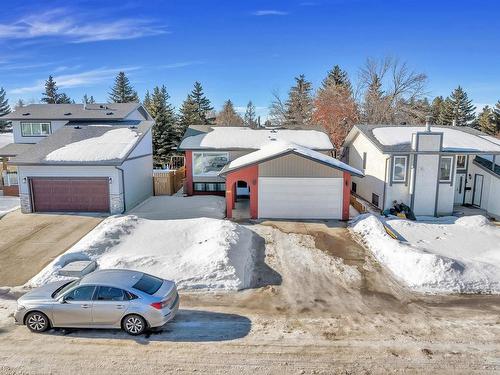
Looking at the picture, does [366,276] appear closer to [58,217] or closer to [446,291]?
[446,291]

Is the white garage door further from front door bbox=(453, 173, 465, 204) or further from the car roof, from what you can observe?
the car roof

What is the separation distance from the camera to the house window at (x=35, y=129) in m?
29.2

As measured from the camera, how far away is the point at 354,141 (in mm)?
27844

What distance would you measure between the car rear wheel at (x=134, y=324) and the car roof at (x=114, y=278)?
774mm

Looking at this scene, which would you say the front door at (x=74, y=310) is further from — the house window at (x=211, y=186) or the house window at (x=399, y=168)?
the house window at (x=399, y=168)

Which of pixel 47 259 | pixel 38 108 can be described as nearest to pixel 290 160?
pixel 47 259

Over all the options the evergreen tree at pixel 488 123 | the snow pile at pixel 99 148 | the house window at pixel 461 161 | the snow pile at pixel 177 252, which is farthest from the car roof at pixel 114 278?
the evergreen tree at pixel 488 123

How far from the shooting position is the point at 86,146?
22766 mm

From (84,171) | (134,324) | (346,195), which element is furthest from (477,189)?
(84,171)

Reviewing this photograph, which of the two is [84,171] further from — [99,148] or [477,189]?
[477,189]

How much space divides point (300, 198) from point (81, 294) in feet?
43.9

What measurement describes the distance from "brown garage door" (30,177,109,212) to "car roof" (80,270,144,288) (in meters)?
12.0

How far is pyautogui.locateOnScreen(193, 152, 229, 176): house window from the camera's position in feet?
86.9

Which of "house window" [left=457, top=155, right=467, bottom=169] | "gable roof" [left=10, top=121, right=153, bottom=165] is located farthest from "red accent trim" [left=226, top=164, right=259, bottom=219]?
"house window" [left=457, top=155, right=467, bottom=169]
